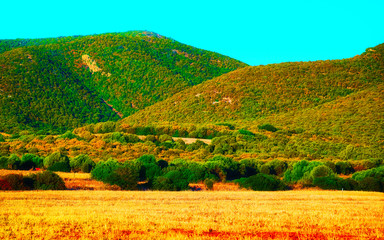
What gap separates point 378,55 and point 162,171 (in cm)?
8179

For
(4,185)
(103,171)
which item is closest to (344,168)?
(103,171)

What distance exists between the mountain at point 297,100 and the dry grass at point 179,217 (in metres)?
38.7

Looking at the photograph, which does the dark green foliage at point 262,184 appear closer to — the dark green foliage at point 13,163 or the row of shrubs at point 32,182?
the row of shrubs at point 32,182

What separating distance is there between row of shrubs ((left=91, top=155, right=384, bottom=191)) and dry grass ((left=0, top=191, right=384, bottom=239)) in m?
5.25

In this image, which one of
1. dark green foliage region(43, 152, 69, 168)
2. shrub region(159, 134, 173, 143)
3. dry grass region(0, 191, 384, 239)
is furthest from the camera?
shrub region(159, 134, 173, 143)

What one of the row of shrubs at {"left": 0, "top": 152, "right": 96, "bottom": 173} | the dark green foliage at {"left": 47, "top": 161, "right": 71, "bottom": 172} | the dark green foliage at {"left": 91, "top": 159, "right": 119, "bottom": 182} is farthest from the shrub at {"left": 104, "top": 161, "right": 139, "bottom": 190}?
the dark green foliage at {"left": 47, "top": 161, "right": 71, "bottom": 172}

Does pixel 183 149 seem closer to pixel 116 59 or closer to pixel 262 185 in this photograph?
pixel 262 185

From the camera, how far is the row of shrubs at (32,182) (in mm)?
23312

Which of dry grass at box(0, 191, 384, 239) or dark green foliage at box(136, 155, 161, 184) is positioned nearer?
dry grass at box(0, 191, 384, 239)

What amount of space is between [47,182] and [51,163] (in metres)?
11.6

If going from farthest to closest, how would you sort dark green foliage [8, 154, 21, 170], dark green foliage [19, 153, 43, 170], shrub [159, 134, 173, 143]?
shrub [159, 134, 173, 143]
dark green foliage [19, 153, 43, 170]
dark green foliage [8, 154, 21, 170]

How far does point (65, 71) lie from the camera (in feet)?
351

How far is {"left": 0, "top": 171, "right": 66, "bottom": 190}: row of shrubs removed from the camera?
23.3 meters

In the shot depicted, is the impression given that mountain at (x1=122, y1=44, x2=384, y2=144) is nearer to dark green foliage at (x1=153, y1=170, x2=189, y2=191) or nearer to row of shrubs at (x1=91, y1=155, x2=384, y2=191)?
row of shrubs at (x1=91, y1=155, x2=384, y2=191)
